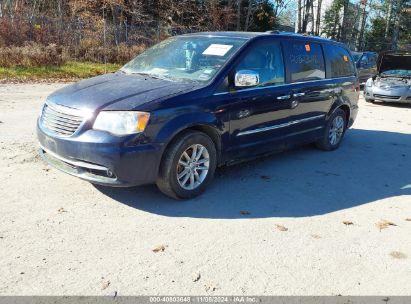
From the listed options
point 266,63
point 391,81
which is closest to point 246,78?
point 266,63

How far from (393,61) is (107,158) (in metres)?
13.6

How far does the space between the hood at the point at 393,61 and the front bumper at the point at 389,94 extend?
5.60 feet

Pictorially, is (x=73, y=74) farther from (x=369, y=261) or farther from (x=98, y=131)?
(x=369, y=261)

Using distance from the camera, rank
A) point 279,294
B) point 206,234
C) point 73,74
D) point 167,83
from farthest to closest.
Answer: point 73,74
point 167,83
point 206,234
point 279,294

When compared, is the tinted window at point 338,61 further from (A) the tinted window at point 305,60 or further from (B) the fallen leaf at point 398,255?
(B) the fallen leaf at point 398,255

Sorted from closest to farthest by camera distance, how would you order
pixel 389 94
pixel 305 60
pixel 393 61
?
pixel 305 60 → pixel 389 94 → pixel 393 61

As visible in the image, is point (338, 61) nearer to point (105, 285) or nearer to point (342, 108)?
point (342, 108)

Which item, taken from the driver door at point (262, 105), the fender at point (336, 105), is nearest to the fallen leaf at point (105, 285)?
the driver door at point (262, 105)

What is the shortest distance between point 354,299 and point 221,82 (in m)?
2.73

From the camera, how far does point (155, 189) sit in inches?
198

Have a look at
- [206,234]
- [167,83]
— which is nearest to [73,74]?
[167,83]

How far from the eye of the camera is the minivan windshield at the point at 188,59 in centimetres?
511

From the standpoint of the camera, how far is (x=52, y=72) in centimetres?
1623

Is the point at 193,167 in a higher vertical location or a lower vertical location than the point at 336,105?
lower
